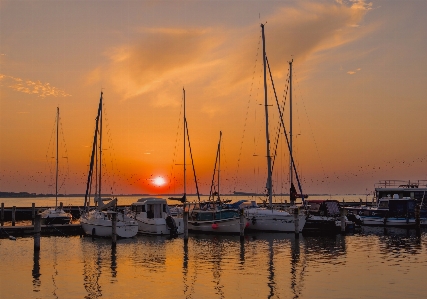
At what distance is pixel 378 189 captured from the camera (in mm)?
67562

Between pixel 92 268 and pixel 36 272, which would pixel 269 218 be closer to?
pixel 92 268

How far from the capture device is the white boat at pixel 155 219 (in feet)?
162

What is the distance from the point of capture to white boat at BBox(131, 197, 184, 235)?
49.2m

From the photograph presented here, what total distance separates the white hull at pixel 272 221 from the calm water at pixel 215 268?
352 cm

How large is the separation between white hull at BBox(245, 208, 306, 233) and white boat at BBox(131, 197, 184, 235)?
731 cm

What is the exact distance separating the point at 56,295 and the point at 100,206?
2898cm

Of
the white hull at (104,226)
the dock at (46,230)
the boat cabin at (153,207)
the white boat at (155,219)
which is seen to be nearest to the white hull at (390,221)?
the white boat at (155,219)

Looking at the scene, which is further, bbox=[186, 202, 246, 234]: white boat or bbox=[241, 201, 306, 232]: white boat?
bbox=[241, 201, 306, 232]: white boat

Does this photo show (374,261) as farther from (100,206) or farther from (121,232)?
(100,206)

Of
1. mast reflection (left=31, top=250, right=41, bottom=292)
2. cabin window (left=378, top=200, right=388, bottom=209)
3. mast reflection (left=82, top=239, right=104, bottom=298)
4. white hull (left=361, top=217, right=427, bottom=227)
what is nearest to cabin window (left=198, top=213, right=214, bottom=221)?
mast reflection (left=82, top=239, right=104, bottom=298)

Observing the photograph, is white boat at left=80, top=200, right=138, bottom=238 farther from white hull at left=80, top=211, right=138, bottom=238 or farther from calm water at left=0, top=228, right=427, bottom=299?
calm water at left=0, top=228, right=427, bottom=299

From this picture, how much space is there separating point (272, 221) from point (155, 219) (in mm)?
11318

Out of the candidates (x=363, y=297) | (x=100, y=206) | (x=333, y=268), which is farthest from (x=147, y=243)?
(x=363, y=297)

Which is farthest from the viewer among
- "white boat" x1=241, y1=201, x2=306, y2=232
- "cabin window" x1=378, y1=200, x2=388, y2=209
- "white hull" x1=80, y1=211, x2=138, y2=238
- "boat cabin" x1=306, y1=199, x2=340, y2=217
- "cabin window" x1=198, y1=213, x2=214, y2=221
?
"cabin window" x1=378, y1=200, x2=388, y2=209
